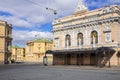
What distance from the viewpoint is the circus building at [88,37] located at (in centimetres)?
4319

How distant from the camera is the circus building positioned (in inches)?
1700

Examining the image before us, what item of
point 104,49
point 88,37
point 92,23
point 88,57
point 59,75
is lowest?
point 59,75

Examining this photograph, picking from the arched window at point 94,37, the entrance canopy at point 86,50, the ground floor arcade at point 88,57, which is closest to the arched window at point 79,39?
the entrance canopy at point 86,50

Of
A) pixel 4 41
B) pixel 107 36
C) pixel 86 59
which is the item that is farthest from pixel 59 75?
pixel 4 41

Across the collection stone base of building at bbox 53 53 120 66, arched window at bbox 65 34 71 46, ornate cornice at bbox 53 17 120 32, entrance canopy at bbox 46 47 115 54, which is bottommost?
stone base of building at bbox 53 53 120 66

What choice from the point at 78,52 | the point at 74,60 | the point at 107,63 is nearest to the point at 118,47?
the point at 107,63

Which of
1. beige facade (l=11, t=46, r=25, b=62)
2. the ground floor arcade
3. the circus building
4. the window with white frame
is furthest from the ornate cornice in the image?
beige facade (l=11, t=46, r=25, b=62)

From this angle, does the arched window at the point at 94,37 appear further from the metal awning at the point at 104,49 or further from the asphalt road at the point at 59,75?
the asphalt road at the point at 59,75

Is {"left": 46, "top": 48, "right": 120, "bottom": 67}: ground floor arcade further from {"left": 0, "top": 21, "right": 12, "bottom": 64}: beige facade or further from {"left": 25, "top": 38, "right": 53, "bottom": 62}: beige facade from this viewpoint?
{"left": 25, "top": 38, "right": 53, "bottom": 62}: beige facade

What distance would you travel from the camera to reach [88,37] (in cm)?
4862

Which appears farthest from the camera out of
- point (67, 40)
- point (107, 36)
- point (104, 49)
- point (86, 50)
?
point (67, 40)

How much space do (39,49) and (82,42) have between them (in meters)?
43.5

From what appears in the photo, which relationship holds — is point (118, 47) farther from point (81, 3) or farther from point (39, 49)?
point (39, 49)

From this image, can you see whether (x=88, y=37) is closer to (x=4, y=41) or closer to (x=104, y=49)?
(x=104, y=49)
